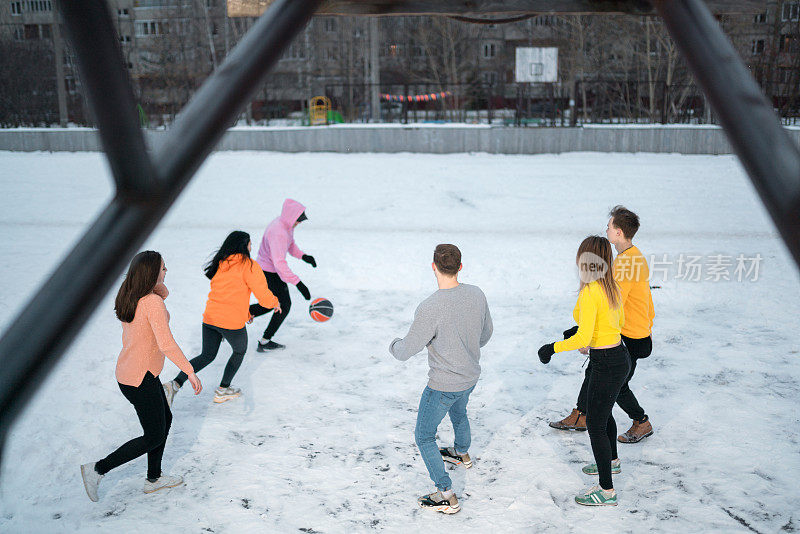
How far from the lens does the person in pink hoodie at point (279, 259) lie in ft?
21.0

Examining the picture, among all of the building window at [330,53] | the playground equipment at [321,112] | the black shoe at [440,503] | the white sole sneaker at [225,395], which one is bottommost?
the black shoe at [440,503]

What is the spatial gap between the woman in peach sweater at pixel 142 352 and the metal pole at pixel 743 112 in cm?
341

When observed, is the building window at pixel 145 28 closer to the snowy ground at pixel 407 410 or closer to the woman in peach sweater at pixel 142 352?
the snowy ground at pixel 407 410

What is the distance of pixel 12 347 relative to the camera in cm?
94

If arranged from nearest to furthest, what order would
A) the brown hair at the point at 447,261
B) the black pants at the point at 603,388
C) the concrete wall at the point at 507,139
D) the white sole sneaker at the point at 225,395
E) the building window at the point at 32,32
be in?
the brown hair at the point at 447,261 → the black pants at the point at 603,388 → the white sole sneaker at the point at 225,395 → the concrete wall at the point at 507,139 → the building window at the point at 32,32

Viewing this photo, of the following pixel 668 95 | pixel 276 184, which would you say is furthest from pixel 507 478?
pixel 668 95

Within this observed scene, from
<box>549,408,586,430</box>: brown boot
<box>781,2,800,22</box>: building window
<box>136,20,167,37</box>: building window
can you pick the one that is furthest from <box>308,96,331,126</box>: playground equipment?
<box>136,20,167,37</box>: building window

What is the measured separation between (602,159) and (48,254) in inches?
555

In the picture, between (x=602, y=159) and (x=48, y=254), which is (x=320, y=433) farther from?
(x=602, y=159)

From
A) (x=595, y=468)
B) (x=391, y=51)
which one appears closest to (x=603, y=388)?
(x=595, y=468)

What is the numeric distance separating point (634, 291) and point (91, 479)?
3576 mm

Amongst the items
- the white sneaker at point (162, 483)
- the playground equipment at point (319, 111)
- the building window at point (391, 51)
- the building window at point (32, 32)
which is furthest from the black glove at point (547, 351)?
the building window at point (391, 51)

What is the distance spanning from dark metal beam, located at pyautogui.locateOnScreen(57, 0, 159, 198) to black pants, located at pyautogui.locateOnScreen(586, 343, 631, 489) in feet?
10.9

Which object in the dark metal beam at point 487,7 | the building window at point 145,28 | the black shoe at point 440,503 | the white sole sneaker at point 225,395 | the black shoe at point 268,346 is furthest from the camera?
the building window at point 145,28
